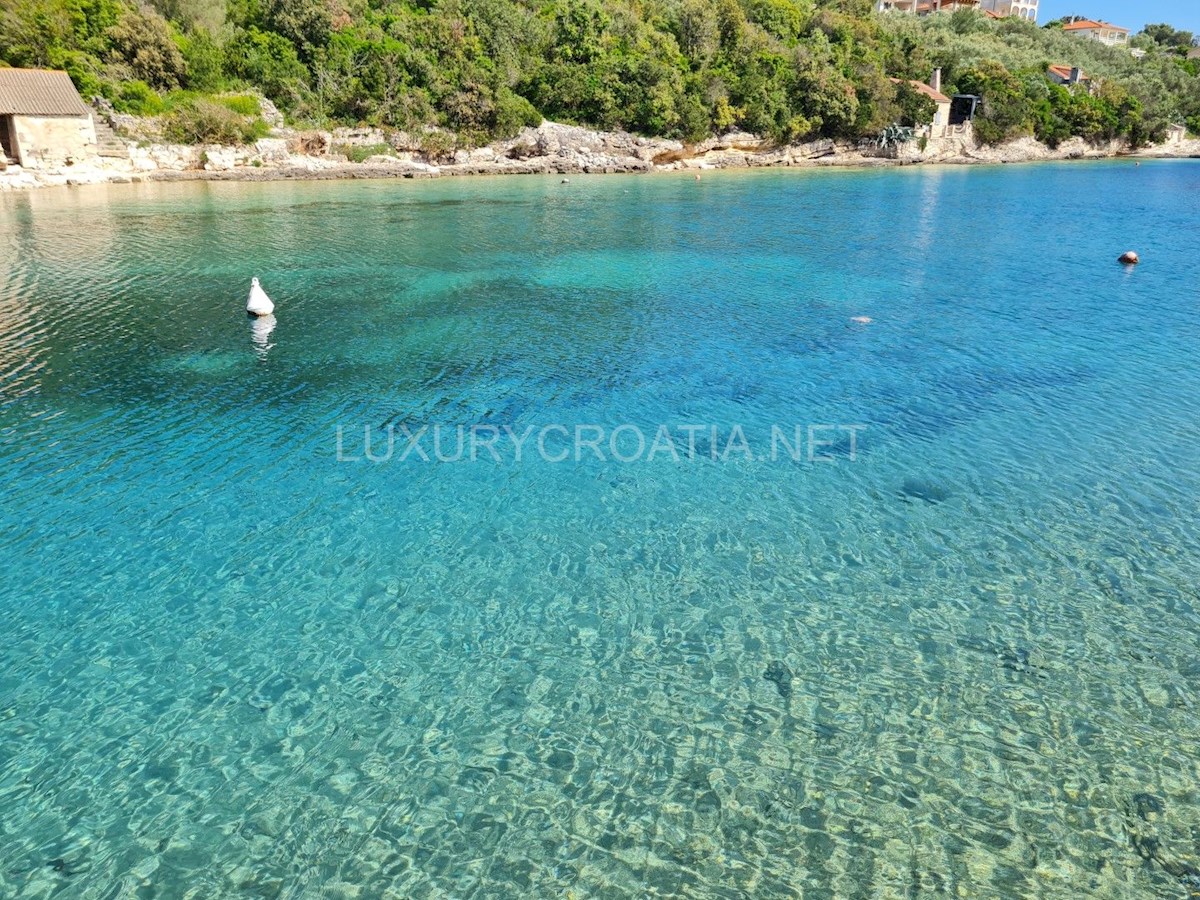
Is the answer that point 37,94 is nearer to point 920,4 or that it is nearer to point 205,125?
point 205,125

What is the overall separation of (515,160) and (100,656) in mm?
62409

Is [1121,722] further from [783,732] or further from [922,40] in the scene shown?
[922,40]

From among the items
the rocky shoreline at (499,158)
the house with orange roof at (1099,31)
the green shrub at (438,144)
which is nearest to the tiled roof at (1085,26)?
the house with orange roof at (1099,31)

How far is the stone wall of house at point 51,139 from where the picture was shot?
43.6 m

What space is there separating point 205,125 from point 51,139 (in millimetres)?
10330

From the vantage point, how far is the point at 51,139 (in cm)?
4475

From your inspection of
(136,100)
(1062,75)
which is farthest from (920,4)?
(136,100)

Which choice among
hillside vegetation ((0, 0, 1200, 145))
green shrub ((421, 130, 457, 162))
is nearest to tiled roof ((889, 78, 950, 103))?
hillside vegetation ((0, 0, 1200, 145))

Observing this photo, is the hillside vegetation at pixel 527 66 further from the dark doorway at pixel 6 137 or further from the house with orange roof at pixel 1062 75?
the dark doorway at pixel 6 137

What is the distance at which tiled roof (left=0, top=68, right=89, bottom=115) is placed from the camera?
140 feet

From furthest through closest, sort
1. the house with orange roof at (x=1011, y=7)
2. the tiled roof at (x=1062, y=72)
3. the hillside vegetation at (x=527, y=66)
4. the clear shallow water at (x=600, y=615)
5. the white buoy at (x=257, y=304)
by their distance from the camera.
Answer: the house with orange roof at (x=1011, y=7), the tiled roof at (x=1062, y=72), the hillside vegetation at (x=527, y=66), the white buoy at (x=257, y=304), the clear shallow water at (x=600, y=615)

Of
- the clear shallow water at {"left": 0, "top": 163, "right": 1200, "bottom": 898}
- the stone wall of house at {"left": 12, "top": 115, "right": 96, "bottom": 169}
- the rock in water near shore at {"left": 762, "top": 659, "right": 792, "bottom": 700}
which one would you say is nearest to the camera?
the clear shallow water at {"left": 0, "top": 163, "right": 1200, "bottom": 898}

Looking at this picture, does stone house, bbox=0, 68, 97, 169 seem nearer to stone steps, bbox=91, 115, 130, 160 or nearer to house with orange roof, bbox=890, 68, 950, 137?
stone steps, bbox=91, 115, 130, 160

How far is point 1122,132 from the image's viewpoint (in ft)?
311
